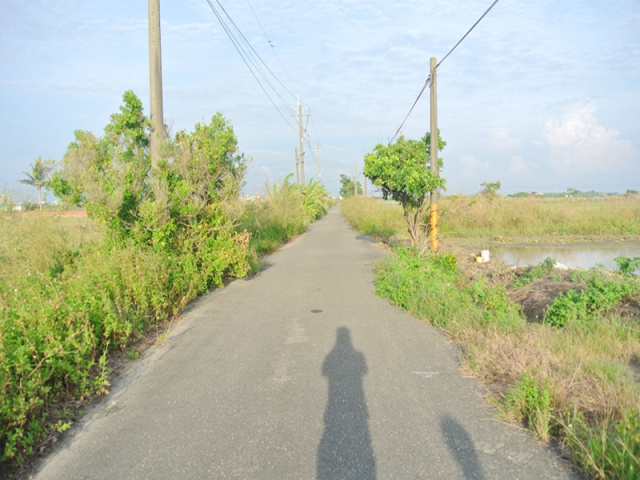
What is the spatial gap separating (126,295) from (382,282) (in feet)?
17.0

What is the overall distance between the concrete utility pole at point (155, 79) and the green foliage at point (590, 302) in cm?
795

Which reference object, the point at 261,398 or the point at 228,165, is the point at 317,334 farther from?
the point at 228,165

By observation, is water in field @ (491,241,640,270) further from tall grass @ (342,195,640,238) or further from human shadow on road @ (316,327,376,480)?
human shadow on road @ (316,327,376,480)

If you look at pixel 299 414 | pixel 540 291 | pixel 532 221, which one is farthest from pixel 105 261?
pixel 532 221

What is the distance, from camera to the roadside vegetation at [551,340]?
3.46m

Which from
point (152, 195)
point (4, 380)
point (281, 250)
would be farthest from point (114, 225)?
point (281, 250)

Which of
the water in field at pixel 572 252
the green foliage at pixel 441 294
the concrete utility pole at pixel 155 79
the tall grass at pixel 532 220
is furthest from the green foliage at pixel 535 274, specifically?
the tall grass at pixel 532 220

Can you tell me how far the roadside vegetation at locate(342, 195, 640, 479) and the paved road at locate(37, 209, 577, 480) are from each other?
10.4 inches

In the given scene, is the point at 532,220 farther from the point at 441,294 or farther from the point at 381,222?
the point at 441,294

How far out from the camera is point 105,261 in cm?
696

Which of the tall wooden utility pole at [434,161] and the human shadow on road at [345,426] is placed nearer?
the human shadow on road at [345,426]

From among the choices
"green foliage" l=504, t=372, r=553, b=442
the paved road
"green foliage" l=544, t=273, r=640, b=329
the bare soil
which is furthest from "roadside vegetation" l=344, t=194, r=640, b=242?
"green foliage" l=504, t=372, r=553, b=442

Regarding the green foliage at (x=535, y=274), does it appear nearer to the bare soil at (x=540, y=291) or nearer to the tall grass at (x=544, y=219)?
the bare soil at (x=540, y=291)

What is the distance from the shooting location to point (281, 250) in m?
19.0
